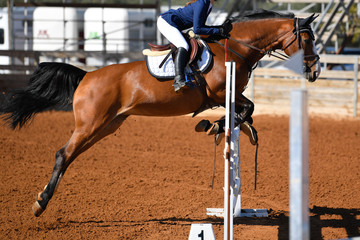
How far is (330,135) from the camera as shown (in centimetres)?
989

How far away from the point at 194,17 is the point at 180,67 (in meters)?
0.56

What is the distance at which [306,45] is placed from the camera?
5156 mm

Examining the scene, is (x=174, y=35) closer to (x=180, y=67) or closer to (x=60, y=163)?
(x=180, y=67)

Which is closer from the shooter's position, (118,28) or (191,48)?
(191,48)

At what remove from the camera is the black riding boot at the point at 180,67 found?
490cm

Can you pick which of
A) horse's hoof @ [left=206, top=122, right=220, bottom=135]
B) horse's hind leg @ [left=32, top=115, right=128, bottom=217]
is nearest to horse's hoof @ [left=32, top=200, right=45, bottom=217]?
horse's hind leg @ [left=32, top=115, right=128, bottom=217]

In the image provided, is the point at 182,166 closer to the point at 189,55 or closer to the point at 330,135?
the point at 189,55

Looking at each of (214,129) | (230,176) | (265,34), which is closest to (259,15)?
(265,34)

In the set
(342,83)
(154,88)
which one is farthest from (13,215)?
(342,83)

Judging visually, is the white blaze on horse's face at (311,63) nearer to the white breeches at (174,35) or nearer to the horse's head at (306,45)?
the horse's head at (306,45)

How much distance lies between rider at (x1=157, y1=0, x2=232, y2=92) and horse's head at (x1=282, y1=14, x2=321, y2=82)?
74cm

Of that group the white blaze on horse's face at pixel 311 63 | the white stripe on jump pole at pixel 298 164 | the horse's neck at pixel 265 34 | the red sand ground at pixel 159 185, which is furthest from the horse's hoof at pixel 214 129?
the white stripe on jump pole at pixel 298 164

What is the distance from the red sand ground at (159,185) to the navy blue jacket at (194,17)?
142 cm

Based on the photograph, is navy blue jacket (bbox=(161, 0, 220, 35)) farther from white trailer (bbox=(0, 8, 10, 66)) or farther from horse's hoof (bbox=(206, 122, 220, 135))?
white trailer (bbox=(0, 8, 10, 66))
